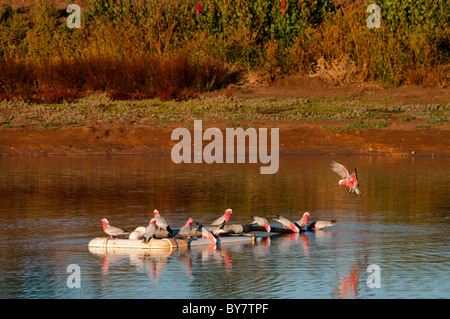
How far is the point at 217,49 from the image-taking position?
106 feet

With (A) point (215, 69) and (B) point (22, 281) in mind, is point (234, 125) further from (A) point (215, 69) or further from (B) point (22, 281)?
(B) point (22, 281)

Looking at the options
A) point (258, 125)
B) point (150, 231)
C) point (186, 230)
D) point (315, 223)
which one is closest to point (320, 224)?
point (315, 223)

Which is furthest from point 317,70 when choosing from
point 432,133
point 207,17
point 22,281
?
point 22,281

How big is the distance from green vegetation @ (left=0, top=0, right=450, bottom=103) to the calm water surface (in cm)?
841

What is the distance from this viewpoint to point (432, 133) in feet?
79.9

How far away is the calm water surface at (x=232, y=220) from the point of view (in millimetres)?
9664

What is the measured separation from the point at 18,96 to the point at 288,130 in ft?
30.5

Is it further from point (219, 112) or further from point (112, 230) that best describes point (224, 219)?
point (219, 112)

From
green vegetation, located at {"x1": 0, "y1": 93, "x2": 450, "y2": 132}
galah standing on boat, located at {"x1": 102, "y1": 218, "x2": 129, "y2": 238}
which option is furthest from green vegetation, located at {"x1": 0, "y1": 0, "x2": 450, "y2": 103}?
galah standing on boat, located at {"x1": 102, "y1": 218, "x2": 129, "y2": 238}

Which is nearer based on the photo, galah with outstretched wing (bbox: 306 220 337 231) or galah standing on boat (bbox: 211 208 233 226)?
galah standing on boat (bbox: 211 208 233 226)

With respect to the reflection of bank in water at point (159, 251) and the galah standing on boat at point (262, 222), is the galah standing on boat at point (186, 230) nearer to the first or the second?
the reflection of bank in water at point (159, 251)

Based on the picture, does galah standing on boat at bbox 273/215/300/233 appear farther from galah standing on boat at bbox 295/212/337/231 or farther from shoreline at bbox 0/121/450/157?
shoreline at bbox 0/121/450/157

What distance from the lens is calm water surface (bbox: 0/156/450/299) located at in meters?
9.66
